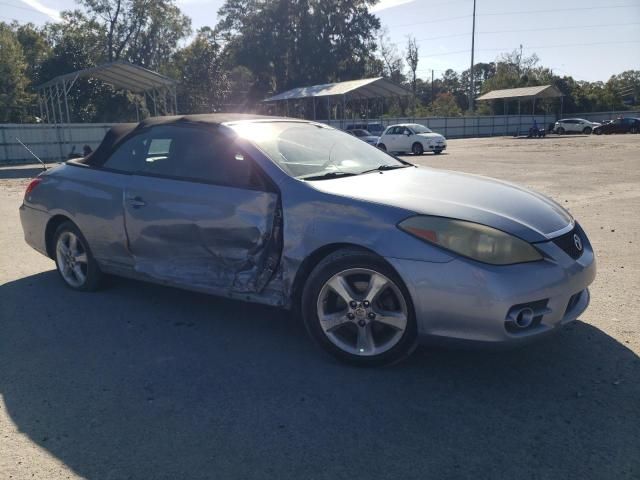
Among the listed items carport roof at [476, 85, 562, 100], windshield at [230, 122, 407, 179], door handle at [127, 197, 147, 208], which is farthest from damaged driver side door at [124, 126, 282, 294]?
carport roof at [476, 85, 562, 100]

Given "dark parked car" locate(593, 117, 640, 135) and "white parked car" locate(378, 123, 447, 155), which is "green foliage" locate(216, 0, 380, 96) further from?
"white parked car" locate(378, 123, 447, 155)

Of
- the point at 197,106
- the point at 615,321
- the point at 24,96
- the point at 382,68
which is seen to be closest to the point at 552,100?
the point at 382,68

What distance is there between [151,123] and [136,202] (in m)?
0.77

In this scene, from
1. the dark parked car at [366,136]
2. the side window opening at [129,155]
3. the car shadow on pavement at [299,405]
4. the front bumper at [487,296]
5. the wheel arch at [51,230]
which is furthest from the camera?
the dark parked car at [366,136]

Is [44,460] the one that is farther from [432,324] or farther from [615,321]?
[615,321]

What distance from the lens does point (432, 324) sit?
3090 millimetres

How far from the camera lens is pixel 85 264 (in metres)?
5.01

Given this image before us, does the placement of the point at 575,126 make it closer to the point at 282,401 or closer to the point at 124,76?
the point at 124,76

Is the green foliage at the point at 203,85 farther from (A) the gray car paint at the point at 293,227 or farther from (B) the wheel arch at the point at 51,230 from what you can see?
(A) the gray car paint at the point at 293,227

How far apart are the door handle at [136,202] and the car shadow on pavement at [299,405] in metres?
0.93

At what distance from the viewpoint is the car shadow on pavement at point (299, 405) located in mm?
2480

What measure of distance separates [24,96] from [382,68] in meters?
43.8

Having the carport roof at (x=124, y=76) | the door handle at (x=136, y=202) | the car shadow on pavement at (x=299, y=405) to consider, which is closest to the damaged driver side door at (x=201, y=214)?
the door handle at (x=136, y=202)

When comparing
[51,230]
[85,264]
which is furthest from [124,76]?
[85,264]
